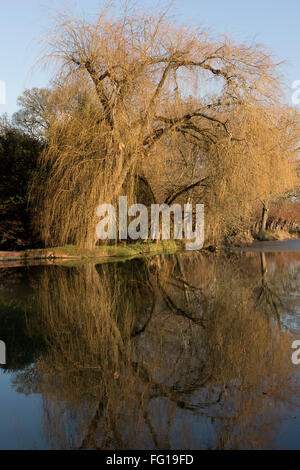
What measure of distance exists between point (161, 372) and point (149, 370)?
4.1 inches

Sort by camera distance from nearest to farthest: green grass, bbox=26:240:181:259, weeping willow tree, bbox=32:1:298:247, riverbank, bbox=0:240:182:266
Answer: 1. weeping willow tree, bbox=32:1:298:247
2. riverbank, bbox=0:240:182:266
3. green grass, bbox=26:240:181:259

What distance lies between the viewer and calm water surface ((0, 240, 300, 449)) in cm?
278

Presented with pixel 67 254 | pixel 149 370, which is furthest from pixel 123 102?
pixel 149 370

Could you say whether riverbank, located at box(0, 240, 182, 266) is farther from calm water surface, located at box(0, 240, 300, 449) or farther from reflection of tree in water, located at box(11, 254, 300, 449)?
reflection of tree in water, located at box(11, 254, 300, 449)

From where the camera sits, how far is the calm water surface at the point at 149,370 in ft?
9.12

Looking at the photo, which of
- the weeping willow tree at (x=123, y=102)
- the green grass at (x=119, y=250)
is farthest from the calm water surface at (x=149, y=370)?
the green grass at (x=119, y=250)

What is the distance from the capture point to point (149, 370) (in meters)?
3.92

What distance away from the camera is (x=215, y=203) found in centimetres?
1443

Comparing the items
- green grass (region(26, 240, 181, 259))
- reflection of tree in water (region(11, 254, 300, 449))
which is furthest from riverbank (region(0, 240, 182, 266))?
reflection of tree in water (region(11, 254, 300, 449))

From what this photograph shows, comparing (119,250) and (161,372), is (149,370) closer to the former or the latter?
(161,372)

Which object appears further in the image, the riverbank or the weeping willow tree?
the riverbank

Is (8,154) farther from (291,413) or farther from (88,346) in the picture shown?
(291,413)

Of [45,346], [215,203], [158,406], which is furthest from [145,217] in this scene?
[158,406]

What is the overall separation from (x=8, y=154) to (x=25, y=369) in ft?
44.4
